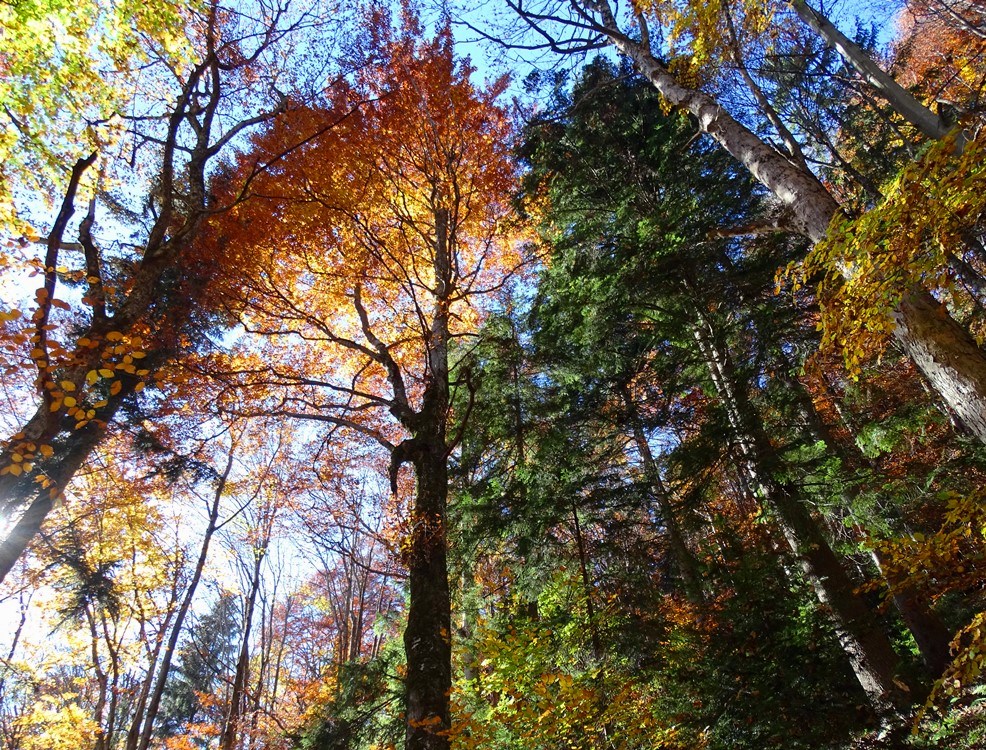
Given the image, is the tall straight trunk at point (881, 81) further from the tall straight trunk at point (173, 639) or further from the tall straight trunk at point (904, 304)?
the tall straight trunk at point (173, 639)

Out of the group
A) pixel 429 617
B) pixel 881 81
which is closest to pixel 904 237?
pixel 881 81

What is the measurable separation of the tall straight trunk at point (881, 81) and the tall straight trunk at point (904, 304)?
183 centimetres

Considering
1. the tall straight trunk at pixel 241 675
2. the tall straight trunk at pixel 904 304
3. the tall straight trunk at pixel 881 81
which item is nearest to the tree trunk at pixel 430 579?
the tall straight trunk at pixel 904 304

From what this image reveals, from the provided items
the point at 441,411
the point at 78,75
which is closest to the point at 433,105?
the point at 78,75

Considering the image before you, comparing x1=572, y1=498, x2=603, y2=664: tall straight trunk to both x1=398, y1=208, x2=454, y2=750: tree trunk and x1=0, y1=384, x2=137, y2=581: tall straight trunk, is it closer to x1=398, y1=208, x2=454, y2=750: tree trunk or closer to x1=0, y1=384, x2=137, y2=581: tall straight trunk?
x1=398, y1=208, x2=454, y2=750: tree trunk

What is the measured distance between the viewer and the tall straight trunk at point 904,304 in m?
2.76

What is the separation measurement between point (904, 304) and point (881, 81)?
4239mm

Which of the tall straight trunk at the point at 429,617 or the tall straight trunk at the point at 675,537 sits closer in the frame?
the tall straight trunk at the point at 429,617

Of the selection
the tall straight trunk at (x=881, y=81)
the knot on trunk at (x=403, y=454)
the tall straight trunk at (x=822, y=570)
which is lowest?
the tall straight trunk at (x=822, y=570)

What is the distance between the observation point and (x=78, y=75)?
7082 mm

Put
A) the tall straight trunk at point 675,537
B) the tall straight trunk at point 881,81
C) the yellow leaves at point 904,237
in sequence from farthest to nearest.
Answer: the tall straight trunk at point 675,537 → the tall straight trunk at point 881,81 → the yellow leaves at point 904,237

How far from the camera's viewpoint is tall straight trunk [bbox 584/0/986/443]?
9.05 feet

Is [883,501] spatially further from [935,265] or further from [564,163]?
[564,163]

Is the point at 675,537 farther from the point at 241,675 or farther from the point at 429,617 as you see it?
the point at 241,675
